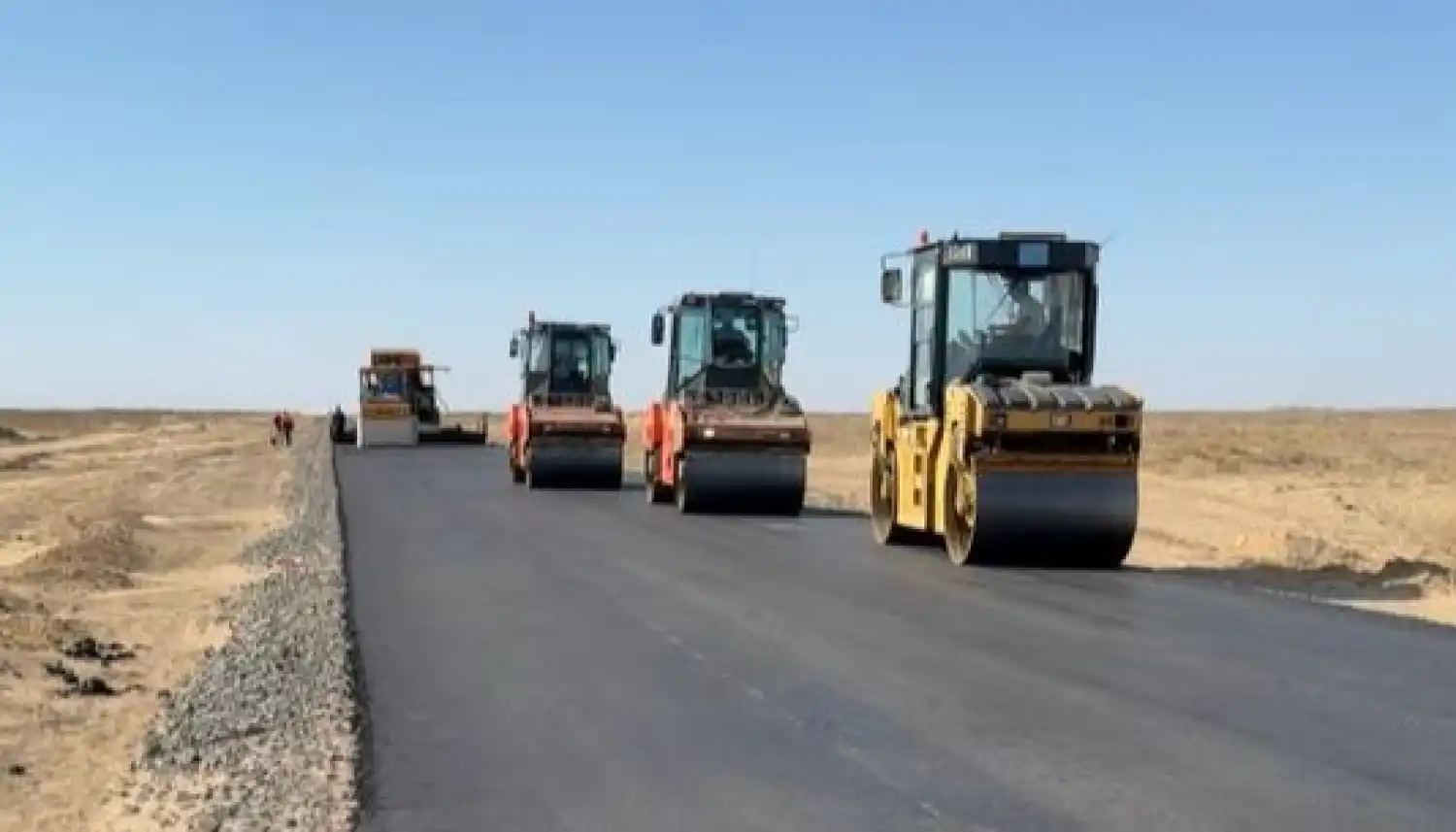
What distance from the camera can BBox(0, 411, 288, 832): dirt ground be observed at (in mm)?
9789

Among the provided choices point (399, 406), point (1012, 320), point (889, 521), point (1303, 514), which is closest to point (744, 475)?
point (889, 521)

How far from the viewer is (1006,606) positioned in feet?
48.9

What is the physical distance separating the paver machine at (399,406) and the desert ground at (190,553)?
4223 mm

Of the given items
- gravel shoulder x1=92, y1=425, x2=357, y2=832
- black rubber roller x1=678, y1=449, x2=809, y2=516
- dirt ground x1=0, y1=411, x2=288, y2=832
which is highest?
black rubber roller x1=678, y1=449, x2=809, y2=516

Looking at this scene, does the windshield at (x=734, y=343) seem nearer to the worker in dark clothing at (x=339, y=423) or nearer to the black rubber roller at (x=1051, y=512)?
the black rubber roller at (x=1051, y=512)

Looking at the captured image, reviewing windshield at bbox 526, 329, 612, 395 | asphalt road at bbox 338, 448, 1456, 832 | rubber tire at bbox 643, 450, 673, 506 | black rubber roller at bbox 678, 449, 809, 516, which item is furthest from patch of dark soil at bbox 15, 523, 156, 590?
windshield at bbox 526, 329, 612, 395

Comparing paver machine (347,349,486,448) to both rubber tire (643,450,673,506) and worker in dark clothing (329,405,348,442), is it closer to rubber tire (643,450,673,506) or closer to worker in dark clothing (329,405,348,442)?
worker in dark clothing (329,405,348,442)

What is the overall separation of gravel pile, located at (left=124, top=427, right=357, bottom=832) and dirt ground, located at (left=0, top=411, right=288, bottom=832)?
31 cm

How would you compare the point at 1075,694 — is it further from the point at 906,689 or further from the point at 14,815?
the point at 14,815

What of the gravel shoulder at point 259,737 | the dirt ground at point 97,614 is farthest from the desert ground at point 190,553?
the gravel shoulder at point 259,737

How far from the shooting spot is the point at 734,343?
28906mm

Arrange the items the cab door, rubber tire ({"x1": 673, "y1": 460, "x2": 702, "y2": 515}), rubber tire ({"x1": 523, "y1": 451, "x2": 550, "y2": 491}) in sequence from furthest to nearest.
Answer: rubber tire ({"x1": 523, "y1": 451, "x2": 550, "y2": 491})
rubber tire ({"x1": 673, "y1": 460, "x2": 702, "y2": 515})
the cab door

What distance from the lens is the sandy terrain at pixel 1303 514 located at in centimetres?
1912

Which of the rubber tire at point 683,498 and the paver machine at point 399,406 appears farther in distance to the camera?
the paver machine at point 399,406
